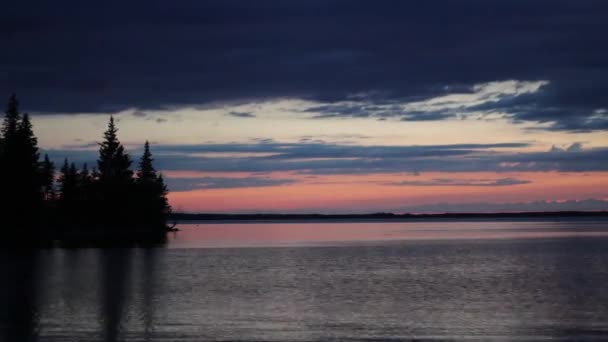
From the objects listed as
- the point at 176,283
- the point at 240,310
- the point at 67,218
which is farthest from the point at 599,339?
the point at 67,218

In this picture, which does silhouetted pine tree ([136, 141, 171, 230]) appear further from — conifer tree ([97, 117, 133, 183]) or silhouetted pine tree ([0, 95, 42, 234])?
silhouetted pine tree ([0, 95, 42, 234])

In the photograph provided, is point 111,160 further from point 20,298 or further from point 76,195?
point 20,298

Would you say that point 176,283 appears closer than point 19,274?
Yes

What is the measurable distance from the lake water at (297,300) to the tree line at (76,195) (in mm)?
22218

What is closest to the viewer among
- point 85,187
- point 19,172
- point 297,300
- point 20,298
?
point 20,298

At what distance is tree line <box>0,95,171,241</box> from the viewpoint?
85625 mm

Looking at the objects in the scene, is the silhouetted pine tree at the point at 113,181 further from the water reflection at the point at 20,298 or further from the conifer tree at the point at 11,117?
the water reflection at the point at 20,298

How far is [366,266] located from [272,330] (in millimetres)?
33644

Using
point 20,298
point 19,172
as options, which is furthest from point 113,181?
point 20,298

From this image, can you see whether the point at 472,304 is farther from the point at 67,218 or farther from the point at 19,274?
the point at 67,218

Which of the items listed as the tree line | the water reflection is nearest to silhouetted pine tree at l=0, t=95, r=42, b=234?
the tree line

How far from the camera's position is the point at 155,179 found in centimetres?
12825

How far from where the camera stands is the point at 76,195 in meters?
115

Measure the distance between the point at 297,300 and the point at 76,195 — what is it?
84.2 metres
